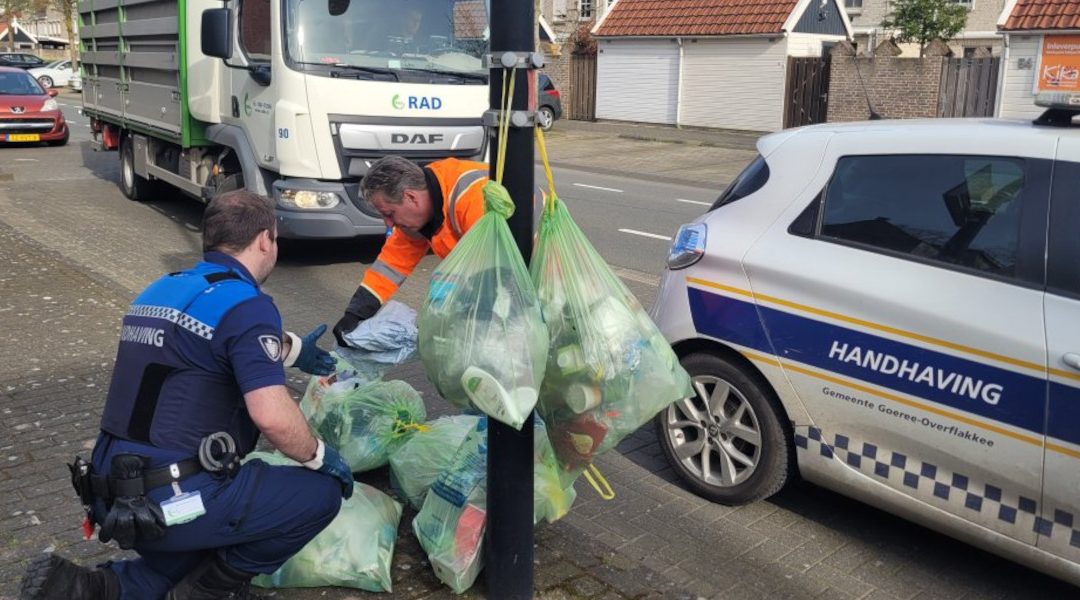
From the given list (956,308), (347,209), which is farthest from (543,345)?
(347,209)

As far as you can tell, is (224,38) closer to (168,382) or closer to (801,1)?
(168,382)

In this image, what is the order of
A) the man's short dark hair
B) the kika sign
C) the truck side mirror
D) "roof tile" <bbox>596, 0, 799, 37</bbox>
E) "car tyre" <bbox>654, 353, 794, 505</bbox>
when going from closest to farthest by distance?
1. the man's short dark hair
2. "car tyre" <bbox>654, 353, 794, 505</bbox>
3. the truck side mirror
4. the kika sign
5. "roof tile" <bbox>596, 0, 799, 37</bbox>

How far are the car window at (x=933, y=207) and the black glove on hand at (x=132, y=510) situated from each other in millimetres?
2571

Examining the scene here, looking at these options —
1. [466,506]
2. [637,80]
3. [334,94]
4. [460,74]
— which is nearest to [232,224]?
[466,506]

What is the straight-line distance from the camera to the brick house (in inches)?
1254

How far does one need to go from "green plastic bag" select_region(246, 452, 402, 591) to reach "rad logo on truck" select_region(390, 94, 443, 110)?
17.8 feet

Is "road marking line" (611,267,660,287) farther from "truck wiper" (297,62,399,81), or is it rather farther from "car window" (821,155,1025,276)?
"car window" (821,155,1025,276)

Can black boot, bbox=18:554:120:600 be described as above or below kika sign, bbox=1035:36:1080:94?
below

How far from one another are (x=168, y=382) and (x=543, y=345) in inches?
41.1

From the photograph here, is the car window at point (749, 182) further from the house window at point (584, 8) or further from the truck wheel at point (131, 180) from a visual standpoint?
the house window at point (584, 8)

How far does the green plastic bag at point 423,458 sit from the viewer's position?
12.3 ft

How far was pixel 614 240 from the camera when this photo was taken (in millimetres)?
10461

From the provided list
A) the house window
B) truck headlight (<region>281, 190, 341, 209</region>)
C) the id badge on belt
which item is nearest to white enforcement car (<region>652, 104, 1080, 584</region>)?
the id badge on belt

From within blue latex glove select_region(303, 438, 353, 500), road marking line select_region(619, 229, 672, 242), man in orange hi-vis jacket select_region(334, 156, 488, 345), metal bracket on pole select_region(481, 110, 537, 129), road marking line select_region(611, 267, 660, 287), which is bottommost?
road marking line select_region(611, 267, 660, 287)
